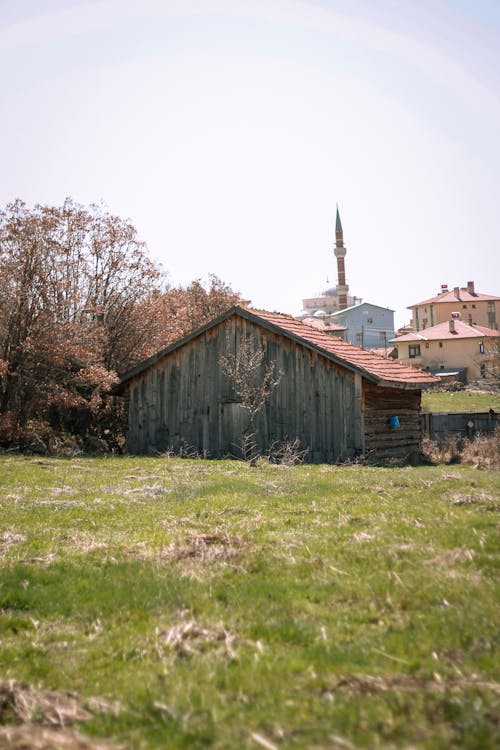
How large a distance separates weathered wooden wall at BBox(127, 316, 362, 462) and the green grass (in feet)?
58.1

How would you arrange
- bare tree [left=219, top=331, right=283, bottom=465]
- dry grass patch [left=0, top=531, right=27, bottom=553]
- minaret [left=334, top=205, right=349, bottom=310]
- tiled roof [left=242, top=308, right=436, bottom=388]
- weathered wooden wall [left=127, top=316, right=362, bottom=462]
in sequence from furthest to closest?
minaret [left=334, top=205, right=349, bottom=310], bare tree [left=219, top=331, right=283, bottom=465], weathered wooden wall [left=127, top=316, right=362, bottom=462], tiled roof [left=242, top=308, right=436, bottom=388], dry grass patch [left=0, top=531, right=27, bottom=553]

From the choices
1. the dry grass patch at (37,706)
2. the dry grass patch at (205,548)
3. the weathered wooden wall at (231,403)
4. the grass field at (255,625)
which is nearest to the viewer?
the grass field at (255,625)

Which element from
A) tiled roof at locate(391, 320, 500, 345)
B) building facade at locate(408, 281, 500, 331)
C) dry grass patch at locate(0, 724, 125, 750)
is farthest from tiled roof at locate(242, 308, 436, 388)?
building facade at locate(408, 281, 500, 331)

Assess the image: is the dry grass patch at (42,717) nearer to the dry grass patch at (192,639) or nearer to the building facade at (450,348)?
the dry grass patch at (192,639)

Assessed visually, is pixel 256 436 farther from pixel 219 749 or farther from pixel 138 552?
pixel 219 749

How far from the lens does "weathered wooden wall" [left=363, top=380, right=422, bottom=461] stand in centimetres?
2248

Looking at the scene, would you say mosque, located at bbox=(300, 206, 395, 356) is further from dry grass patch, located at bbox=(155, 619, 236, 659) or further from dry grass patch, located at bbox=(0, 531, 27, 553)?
dry grass patch, located at bbox=(155, 619, 236, 659)

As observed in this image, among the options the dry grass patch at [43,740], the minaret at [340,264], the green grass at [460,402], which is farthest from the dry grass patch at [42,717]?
the minaret at [340,264]

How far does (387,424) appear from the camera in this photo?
23641 millimetres

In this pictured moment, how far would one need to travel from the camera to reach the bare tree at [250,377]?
2322 centimetres

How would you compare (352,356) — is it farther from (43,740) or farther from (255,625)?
(43,740)

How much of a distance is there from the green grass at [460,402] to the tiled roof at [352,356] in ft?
48.6

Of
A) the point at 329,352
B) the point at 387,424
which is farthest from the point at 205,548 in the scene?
the point at 387,424

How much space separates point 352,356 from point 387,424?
259 cm
